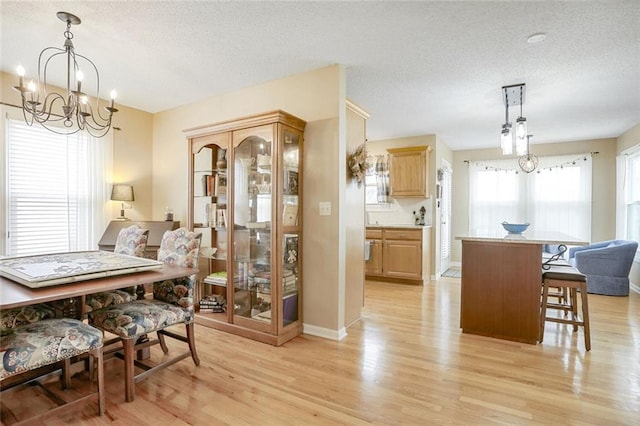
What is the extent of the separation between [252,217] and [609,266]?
5.12 metres

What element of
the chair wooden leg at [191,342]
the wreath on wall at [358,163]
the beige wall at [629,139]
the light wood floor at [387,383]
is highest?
the beige wall at [629,139]

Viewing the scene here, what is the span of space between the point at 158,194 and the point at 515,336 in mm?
4616

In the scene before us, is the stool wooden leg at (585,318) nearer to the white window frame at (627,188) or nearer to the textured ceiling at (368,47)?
the textured ceiling at (368,47)

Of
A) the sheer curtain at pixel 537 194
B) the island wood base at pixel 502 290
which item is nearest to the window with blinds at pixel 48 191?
the island wood base at pixel 502 290

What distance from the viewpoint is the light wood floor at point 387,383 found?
1878 millimetres

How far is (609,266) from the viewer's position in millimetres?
4684

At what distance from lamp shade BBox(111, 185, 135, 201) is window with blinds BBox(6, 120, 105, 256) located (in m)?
0.18

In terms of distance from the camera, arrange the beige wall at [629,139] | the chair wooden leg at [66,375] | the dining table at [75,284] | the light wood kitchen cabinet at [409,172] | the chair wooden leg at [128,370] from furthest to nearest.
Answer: the light wood kitchen cabinet at [409,172]
the beige wall at [629,139]
the chair wooden leg at [66,375]
the chair wooden leg at [128,370]
the dining table at [75,284]

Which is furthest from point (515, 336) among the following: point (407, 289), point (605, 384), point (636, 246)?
point (636, 246)

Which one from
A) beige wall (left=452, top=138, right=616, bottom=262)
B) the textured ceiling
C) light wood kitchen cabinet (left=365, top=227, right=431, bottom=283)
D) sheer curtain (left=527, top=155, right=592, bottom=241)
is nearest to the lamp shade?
the textured ceiling

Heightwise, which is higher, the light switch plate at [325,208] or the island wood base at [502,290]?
the light switch plate at [325,208]

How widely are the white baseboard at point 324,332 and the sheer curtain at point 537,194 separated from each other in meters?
3.80

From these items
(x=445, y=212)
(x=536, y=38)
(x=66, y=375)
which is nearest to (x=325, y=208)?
(x=536, y=38)

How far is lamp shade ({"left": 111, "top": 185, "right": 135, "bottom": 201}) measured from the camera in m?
4.09
